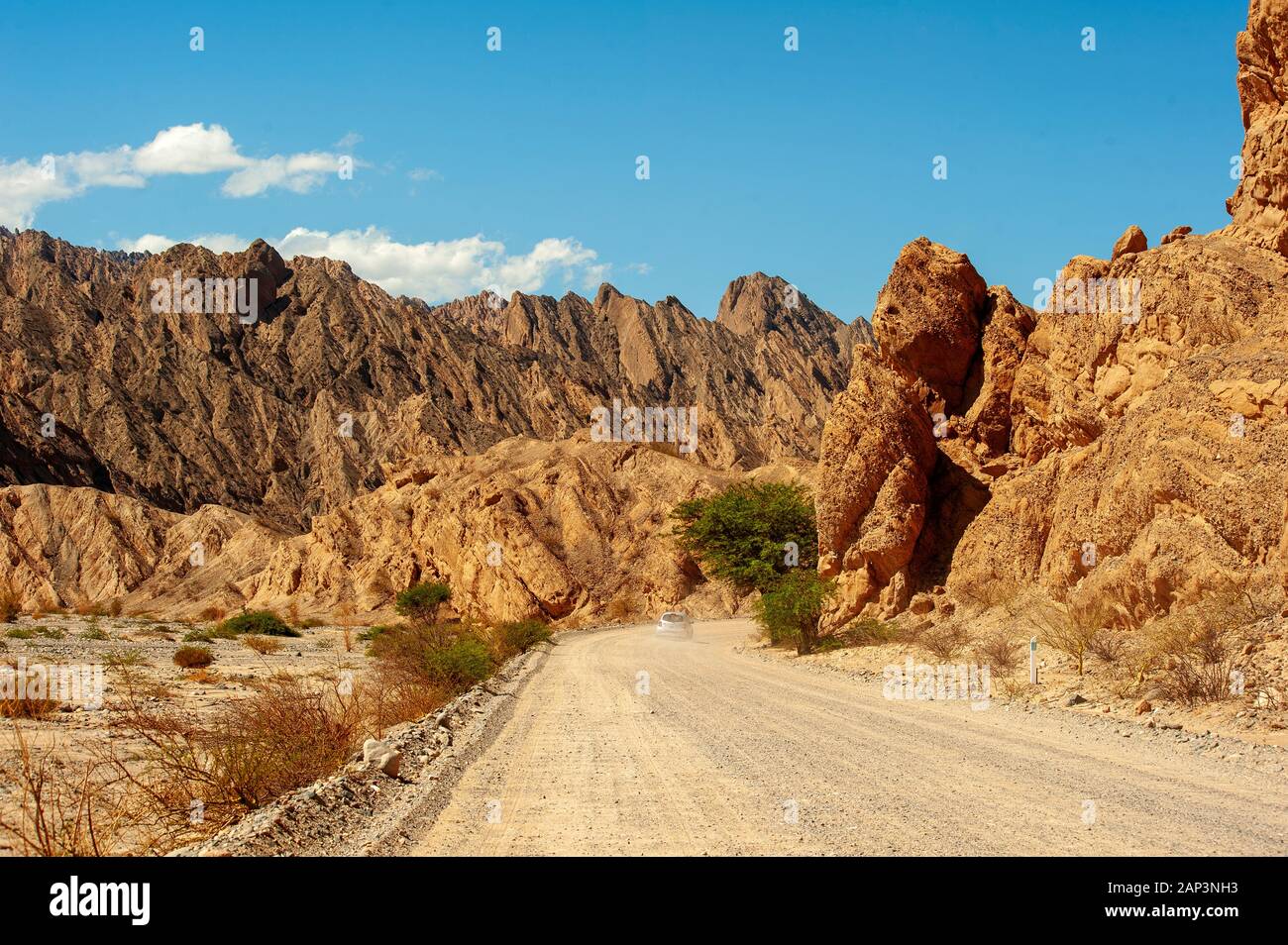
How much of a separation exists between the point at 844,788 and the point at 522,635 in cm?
2472

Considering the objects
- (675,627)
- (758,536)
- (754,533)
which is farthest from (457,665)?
(754,533)

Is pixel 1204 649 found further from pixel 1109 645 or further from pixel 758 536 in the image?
pixel 758 536

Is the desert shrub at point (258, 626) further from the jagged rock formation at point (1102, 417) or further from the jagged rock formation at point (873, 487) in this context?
the jagged rock formation at point (1102, 417)

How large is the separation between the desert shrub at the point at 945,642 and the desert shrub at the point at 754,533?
19.0m

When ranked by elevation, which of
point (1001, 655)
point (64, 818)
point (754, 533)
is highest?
point (754, 533)

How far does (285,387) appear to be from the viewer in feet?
357


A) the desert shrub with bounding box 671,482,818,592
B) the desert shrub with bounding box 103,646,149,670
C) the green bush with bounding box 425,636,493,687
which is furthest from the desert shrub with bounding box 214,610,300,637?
the green bush with bounding box 425,636,493,687

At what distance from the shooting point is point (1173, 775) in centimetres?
863

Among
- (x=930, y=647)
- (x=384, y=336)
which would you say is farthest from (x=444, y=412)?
(x=930, y=647)

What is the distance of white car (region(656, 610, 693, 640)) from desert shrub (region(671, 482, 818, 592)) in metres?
3.32

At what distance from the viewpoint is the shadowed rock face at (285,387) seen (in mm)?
92438

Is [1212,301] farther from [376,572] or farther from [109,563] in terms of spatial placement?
[109,563]

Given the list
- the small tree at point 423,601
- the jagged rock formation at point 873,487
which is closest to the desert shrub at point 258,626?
the small tree at point 423,601

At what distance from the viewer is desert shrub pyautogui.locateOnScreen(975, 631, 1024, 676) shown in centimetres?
1630
